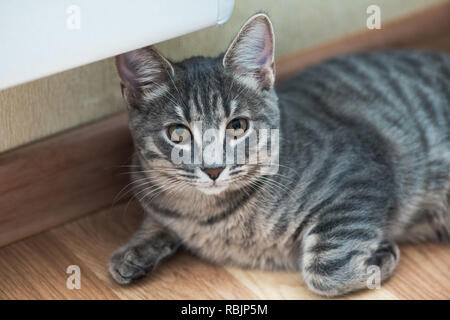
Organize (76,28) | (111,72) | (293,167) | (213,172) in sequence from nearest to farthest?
(76,28) → (213,172) → (293,167) → (111,72)

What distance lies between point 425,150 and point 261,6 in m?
0.60

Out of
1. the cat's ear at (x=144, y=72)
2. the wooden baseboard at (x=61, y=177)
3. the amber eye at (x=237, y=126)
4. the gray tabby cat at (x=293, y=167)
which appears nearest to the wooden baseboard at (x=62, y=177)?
the wooden baseboard at (x=61, y=177)

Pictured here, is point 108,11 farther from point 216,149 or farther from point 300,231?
point 300,231

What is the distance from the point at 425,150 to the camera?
6.00 ft

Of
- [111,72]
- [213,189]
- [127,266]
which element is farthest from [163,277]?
[111,72]

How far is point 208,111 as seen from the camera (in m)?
1.59

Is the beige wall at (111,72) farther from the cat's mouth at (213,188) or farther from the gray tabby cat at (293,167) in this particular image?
the cat's mouth at (213,188)

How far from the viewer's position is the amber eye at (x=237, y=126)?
5.27ft

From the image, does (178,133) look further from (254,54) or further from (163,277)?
(163,277)

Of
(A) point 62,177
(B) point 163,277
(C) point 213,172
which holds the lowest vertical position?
(B) point 163,277

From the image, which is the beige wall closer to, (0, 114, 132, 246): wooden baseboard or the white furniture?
(0, 114, 132, 246): wooden baseboard

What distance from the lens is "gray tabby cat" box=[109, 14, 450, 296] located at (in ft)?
5.27

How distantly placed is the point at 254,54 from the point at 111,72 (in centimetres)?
45

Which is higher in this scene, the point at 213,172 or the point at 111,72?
the point at 111,72
